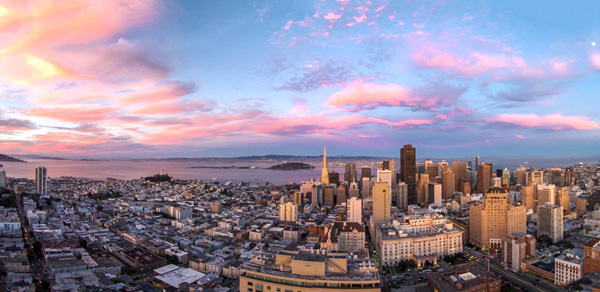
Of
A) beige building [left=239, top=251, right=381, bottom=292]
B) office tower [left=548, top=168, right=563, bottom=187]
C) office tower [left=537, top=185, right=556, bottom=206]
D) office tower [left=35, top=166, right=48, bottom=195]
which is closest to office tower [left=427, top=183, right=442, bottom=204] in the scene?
office tower [left=537, top=185, right=556, bottom=206]

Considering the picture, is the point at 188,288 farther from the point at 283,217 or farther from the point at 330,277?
the point at 283,217

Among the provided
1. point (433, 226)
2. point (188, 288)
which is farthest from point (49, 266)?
point (433, 226)

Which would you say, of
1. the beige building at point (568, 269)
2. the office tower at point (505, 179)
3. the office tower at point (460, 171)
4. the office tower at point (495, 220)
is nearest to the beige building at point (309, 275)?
the beige building at point (568, 269)

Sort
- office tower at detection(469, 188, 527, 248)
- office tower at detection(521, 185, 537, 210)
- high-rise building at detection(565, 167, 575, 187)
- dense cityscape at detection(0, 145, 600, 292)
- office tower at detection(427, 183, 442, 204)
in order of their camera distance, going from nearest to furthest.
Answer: dense cityscape at detection(0, 145, 600, 292) → office tower at detection(469, 188, 527, 248) → office tower at detection(521, 185, 537, 210) → office tower at detection(427, 183, 442, 204) → high-rise building at detection(565, 167, 575, 187)

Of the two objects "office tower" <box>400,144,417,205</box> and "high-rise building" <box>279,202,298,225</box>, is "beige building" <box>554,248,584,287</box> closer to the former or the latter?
"high-rise building" <box>279,202,298,225</box>

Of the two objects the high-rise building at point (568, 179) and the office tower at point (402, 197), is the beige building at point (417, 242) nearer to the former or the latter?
the office tower at point (402, 197)

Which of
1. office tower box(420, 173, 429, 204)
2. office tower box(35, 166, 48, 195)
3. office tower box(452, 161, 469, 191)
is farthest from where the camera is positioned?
office tower box(452, 161, 469, 191)
